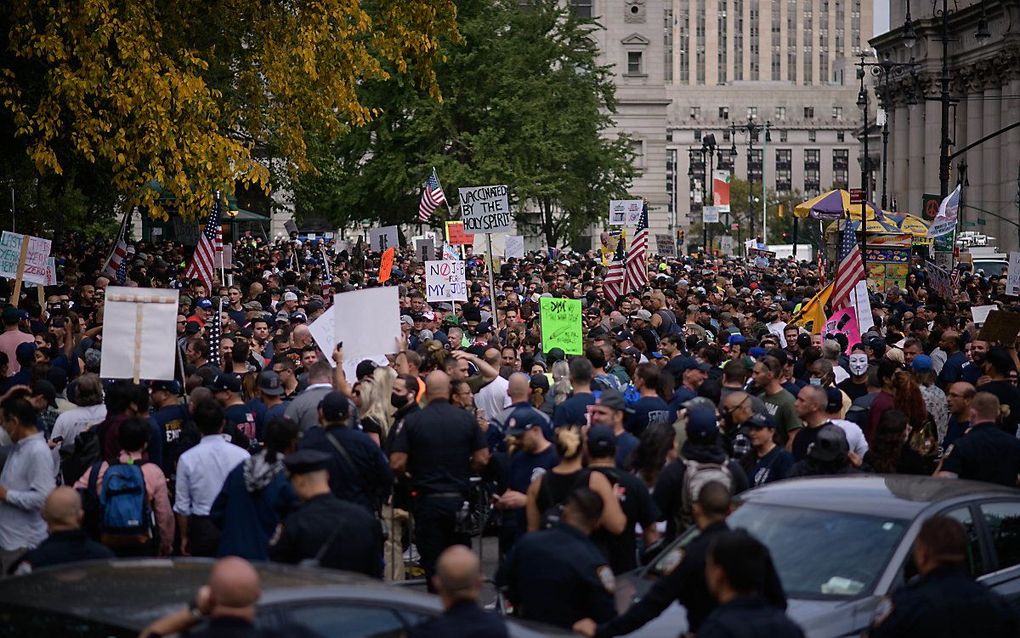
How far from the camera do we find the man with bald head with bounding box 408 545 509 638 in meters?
5.77

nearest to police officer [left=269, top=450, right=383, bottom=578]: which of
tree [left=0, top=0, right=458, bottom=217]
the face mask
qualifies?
the face mask

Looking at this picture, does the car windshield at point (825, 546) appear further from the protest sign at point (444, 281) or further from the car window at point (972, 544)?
the protest sign at point (444, 281)

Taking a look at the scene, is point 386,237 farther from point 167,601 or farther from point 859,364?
point 167,601

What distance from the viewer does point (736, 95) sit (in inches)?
7431

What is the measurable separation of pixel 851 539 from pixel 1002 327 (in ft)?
30.0

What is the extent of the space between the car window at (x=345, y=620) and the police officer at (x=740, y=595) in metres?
1.19

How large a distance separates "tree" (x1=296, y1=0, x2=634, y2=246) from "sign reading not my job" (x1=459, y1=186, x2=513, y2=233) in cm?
2548

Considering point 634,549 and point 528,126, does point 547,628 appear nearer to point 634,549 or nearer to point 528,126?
point 634,549

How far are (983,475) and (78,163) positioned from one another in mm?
15521

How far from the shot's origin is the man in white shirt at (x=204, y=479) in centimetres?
922

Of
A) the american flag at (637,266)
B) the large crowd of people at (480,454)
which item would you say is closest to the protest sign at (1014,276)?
the american flag at (637,266)

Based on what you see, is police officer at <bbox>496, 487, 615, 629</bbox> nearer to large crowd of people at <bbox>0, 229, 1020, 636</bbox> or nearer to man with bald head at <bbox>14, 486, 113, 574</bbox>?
large crowd of people at <bbox>0, 229, 1020, 636</bbox>

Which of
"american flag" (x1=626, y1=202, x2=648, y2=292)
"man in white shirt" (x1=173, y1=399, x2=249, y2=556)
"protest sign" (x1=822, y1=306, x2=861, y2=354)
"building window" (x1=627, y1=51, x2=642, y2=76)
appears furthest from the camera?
"building window" (x1=627, y1=51, x2=642, y2=76)

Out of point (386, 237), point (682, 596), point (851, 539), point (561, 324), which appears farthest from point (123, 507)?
point (386, 237)
